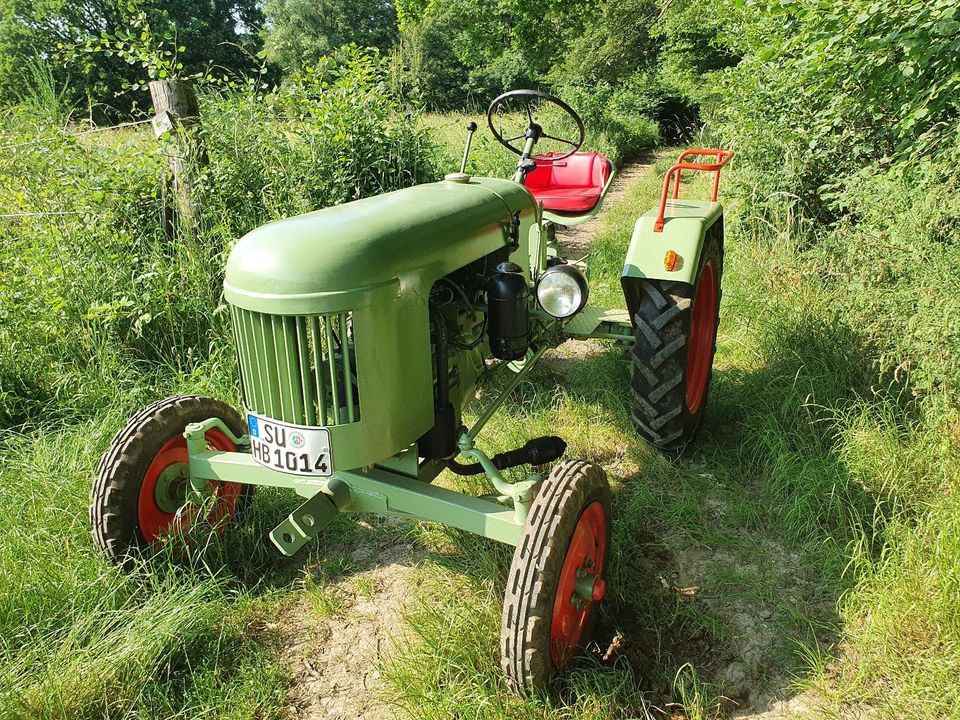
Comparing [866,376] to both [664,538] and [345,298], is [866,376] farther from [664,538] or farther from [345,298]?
[345,298]

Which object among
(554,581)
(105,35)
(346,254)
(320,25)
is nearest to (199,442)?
(346,254)

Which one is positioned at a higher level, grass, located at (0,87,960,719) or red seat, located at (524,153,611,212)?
red seat, located at (524,153,611,212)

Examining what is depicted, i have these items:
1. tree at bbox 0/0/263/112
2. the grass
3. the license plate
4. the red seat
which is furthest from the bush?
the license plate

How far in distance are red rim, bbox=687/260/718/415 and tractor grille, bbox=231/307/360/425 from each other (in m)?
2.15

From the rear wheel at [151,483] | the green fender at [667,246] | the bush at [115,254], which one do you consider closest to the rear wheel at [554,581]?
the green fender at [667,246]

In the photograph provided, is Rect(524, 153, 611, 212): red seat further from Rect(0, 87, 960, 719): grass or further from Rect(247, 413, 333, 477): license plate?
Rect(247, 413, 333, 477): license plate

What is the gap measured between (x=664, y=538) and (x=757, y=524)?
417mm

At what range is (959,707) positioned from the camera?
72.7 inches

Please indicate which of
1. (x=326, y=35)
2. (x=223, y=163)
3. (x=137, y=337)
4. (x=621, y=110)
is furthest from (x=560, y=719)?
(x=326, y=35)

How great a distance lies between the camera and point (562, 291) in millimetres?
2439

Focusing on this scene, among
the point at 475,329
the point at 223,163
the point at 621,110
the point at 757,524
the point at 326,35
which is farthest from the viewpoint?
the point at 326,35

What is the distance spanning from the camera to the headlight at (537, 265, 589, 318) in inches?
94.9

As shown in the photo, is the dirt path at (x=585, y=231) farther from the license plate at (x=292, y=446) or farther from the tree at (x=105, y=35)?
the license plate at (x=292, y=446)

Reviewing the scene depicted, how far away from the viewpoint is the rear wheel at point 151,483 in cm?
239
